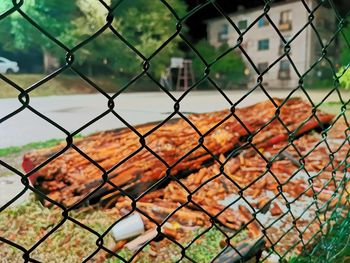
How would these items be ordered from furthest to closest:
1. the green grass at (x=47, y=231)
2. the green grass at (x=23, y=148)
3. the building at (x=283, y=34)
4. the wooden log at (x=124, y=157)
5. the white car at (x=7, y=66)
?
the green grass at (x=23, y=148) < the wooden log at (x=124, y=157) < the green grass at (x=47, y=231) < the building at (x=283, y=34) < the white car at (x=7, y=66)

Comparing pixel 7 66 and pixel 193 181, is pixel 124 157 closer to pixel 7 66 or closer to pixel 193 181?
pixel 193 181

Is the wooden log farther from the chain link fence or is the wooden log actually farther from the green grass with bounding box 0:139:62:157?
the green grass with bounding box 0:139:62:157

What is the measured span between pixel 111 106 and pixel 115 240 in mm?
1342

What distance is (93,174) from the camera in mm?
2197

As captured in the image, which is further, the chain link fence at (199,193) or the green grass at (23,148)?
the green grass at (23,148)

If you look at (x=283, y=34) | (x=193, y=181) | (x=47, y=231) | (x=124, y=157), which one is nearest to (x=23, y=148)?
(x=124, y=157)

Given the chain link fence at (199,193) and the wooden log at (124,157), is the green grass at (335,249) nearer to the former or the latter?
the chain link fence at (199,193)

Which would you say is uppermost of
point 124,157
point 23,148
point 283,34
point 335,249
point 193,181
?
point 23,148

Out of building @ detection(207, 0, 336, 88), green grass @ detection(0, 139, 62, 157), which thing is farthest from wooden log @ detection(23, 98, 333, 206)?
green grass @ detection(0, 139, 62, 157)

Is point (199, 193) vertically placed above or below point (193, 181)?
below

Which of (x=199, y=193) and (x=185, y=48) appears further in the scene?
(x=185, y=48)

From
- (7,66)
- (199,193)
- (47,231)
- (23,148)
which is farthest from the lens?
(23,148)

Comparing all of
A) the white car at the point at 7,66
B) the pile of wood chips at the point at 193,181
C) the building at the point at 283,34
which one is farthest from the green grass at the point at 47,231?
the building at the point at 283,34

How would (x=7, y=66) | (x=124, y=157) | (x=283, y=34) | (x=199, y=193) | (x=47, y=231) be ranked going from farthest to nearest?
(x=124, y=157) → (x=199, y=193) → (x=47, y=231) → (x=283, y=34) → (x=7, y=66)
